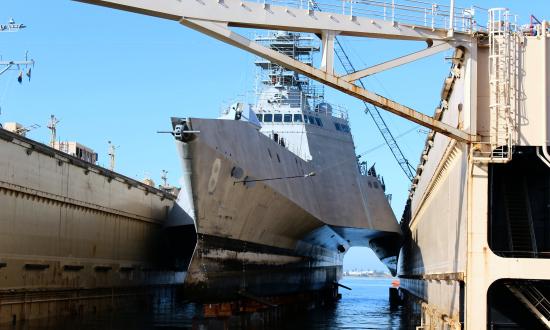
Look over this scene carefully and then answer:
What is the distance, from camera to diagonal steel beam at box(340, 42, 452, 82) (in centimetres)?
1426

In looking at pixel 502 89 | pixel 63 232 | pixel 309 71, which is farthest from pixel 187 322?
pixel 502 89

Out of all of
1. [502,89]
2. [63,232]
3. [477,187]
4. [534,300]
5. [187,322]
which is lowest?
[187,322]

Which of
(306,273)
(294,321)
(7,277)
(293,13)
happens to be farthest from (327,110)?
(293,13)

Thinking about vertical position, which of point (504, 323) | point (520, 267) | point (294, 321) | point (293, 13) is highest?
point (293, 13)

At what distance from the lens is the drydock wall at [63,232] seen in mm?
21938

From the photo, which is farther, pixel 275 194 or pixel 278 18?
pixel 275 194

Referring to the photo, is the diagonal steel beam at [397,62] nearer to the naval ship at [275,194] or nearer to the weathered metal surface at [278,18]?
the weathered metal surface at [278,18]

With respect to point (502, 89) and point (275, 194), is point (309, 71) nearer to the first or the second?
point (502, 89)

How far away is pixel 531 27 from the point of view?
49.9 ft

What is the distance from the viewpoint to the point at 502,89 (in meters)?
14.5

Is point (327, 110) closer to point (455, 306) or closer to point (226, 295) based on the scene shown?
point (226, 295)

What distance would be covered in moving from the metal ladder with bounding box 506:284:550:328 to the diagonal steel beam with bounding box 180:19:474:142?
3158 mm

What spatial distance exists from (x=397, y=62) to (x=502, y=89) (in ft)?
7.25

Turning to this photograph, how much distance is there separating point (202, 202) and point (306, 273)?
1536 centimetres
